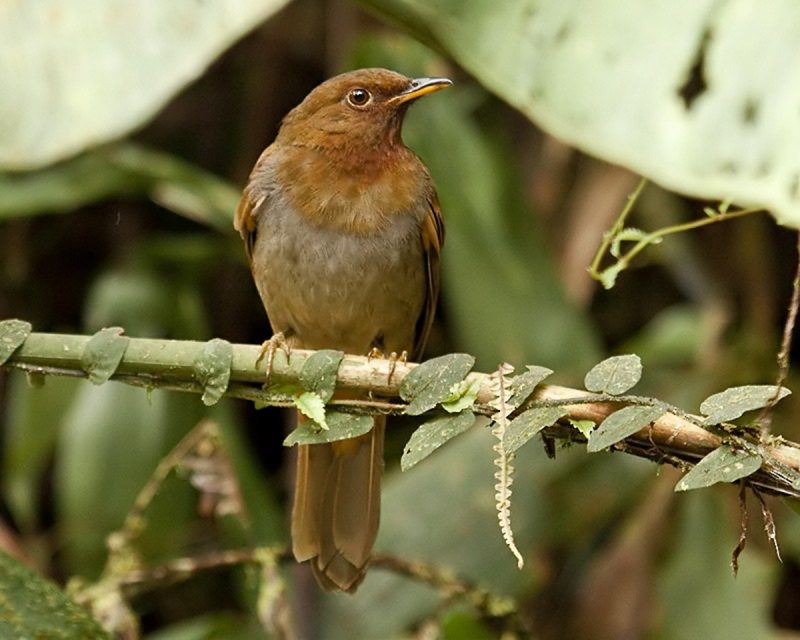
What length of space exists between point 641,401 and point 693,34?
69cm

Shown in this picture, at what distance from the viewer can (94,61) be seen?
218 cm

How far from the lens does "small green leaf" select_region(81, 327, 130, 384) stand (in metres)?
1.45

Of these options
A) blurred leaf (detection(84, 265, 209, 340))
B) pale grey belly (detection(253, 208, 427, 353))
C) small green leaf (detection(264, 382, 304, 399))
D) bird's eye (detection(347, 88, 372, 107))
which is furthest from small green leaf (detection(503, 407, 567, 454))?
blurred leaf (detection(84, 265, 209, 340))

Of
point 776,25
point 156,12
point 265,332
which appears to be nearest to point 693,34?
point 776,25

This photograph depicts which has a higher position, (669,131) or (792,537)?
(669,131)

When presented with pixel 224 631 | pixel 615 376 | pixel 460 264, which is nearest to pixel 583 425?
pixel 615 376

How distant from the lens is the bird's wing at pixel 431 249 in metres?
2.54

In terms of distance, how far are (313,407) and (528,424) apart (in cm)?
27

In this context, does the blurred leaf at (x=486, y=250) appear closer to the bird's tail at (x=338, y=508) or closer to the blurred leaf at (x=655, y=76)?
the bird's tail at (x=338, y=508)

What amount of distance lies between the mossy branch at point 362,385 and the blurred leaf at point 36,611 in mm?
318

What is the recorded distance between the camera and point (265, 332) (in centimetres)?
422

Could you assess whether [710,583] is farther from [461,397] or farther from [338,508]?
[461,397]

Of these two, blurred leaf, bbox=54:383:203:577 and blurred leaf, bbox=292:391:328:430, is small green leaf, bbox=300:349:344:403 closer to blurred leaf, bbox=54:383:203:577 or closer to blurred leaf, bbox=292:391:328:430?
blurred leaf, bbox=292:391:328:430

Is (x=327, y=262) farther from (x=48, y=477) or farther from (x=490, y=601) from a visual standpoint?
(x=48, y=477)
